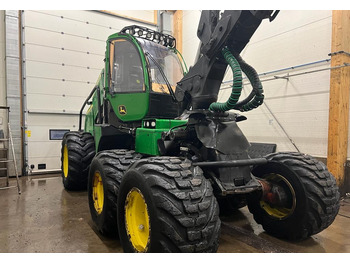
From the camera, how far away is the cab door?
150 inches

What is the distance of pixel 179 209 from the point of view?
2055mm

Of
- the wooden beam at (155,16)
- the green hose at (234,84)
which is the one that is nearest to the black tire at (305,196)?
the green hose at (234,84)

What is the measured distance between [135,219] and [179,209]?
780mm

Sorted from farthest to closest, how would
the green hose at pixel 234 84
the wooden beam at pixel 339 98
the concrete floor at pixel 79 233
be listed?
the wooden beam at pixel 339 98
the concrete floor at pixel 79 233
the green hose at pixel 234 84

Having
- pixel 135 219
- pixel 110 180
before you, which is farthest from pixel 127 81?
pixel 135 219

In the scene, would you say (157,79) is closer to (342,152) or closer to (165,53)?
(165,53)

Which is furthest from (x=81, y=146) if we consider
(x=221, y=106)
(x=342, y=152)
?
(x=342, y=152)

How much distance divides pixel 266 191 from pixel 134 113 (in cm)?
208

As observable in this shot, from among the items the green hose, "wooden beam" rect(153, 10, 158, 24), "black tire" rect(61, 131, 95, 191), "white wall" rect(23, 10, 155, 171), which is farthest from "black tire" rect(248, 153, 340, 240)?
"wooden beam" rect(153, 10, 158, 24)

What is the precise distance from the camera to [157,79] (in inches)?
154

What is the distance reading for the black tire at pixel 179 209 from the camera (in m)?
2.04

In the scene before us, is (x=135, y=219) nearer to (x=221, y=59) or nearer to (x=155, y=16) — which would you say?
(x=221, y=59)

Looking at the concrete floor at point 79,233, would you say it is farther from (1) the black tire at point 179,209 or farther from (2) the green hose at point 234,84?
(2) the green hose at point 234,84

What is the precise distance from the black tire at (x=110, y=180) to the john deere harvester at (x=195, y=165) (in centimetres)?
1
